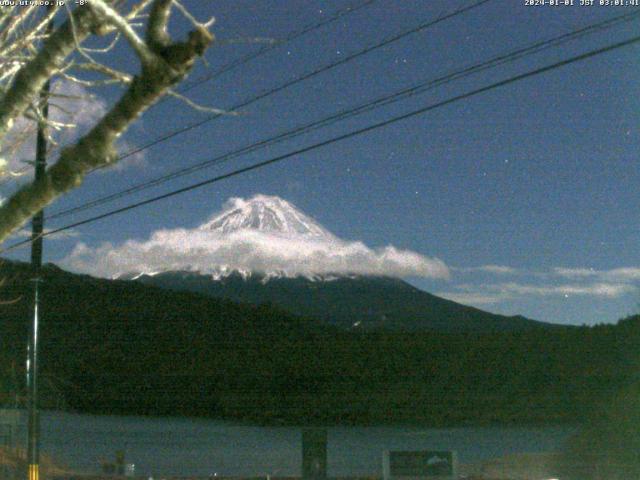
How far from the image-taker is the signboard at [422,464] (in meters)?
15.2

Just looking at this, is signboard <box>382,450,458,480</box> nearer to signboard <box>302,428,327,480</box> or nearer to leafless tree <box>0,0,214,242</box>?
signboard <box>302,428,327,480</box>

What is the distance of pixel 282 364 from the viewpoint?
108 ft

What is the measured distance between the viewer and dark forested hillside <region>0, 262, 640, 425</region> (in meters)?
27.7

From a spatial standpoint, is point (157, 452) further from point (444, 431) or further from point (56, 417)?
point (444, 431)

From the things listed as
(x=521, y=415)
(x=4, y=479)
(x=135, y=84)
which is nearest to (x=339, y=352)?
(x=521, y=415)

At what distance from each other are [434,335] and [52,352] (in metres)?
12.7

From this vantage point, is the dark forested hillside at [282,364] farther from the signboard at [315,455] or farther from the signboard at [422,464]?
the signboard at [422,464]

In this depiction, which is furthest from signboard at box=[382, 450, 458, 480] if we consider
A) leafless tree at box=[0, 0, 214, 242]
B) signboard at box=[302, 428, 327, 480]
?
leafless tree at box=[0, 0, 214, 242]

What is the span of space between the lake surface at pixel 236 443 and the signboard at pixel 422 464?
616 centimetres

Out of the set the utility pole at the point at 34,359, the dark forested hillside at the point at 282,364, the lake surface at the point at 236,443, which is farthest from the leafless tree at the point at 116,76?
the dark forested hillside at the point at 282,364

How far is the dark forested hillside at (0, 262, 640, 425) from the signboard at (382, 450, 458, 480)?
1154 cm

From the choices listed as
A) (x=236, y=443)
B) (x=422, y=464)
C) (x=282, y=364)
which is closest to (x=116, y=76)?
(x=422, y=464)

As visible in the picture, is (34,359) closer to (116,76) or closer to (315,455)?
(315,455)

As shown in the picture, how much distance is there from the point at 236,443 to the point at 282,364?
→ 265 inches
